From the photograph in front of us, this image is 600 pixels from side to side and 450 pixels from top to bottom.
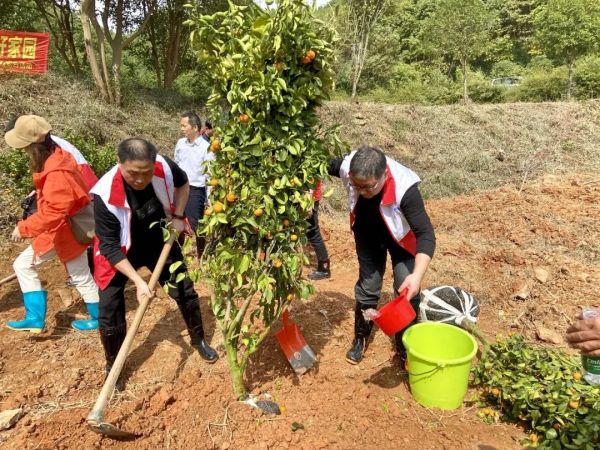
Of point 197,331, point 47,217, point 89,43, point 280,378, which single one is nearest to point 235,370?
point 280,378

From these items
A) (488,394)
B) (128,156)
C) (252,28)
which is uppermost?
(252,28)

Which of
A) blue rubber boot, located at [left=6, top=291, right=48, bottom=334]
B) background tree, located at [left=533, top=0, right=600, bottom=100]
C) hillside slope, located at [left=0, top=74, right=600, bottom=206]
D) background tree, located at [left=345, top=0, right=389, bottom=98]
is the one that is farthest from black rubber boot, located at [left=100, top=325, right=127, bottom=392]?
background tree, located at [left=533, top=0, right=600, bottom=100]

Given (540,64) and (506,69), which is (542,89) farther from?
(506,69)

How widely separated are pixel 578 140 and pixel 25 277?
13.1 meters

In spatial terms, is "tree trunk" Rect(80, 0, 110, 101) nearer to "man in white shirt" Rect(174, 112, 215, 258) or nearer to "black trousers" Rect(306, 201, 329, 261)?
"man in white shirt" Rect(174, 112, 215, 258)

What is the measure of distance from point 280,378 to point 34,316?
6.86ft

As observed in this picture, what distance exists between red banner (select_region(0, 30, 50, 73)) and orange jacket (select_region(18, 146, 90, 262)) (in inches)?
272

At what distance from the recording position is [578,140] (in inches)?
451

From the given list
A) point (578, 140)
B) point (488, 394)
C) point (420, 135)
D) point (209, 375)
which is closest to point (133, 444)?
point (209, 375)

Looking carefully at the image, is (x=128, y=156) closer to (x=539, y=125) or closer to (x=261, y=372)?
(x=261, y=372)

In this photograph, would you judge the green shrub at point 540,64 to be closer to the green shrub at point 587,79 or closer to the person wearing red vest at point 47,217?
the green shrub at point 587,79

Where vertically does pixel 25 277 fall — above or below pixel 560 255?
below

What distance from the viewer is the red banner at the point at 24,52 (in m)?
8.02

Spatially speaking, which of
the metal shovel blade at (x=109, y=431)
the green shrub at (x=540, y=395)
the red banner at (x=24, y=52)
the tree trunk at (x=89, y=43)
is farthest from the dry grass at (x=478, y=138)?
the metal shovel blade at (x=109, y=431)
